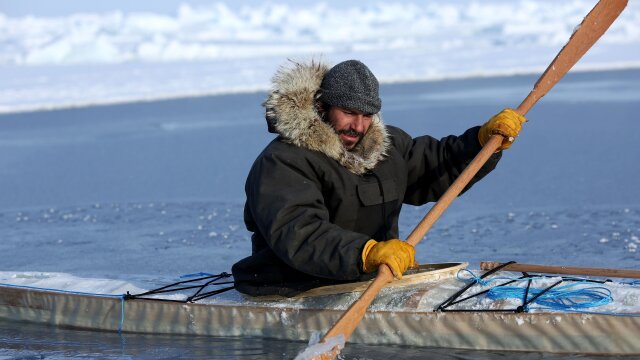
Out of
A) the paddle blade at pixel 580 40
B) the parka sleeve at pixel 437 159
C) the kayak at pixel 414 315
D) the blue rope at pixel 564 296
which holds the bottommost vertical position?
the kayak at pixel 414 315

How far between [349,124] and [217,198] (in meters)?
3.64

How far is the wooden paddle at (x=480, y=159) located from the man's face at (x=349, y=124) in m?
0.43

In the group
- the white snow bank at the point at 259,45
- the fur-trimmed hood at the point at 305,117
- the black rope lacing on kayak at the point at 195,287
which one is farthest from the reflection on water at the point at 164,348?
the white snow bank at the point at 259,45

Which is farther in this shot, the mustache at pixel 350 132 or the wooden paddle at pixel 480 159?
the mustache at pixel 350 132

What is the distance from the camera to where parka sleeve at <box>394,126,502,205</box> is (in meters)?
4.06

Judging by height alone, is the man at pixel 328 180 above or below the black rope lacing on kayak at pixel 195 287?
above

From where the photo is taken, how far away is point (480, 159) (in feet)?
12.3

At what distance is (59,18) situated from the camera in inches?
1183

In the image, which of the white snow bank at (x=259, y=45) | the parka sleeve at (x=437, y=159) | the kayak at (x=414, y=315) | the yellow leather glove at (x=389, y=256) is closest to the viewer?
the yellow leather glove at (x=389, y=256)

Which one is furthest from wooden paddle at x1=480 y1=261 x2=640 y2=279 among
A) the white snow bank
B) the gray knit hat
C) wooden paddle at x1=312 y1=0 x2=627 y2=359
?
the white snow bank

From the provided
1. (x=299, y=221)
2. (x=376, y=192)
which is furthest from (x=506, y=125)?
(x=299, y=221)

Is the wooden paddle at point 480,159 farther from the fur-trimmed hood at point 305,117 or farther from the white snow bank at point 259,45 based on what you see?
the white snow bank at point 259,45

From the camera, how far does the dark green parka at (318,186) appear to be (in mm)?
3389

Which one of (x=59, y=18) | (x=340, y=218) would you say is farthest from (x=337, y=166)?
(x=59, y=18)
